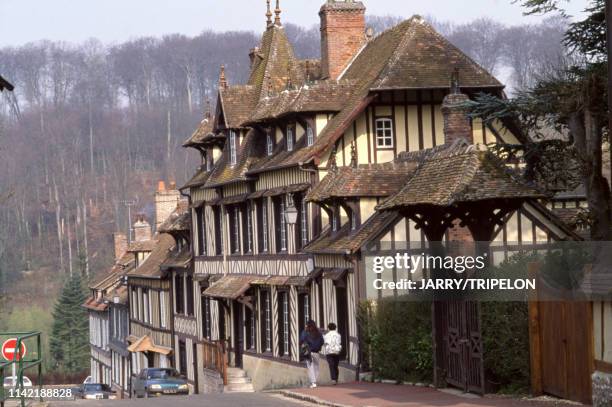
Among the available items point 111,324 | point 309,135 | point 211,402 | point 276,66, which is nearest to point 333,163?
point 309,135

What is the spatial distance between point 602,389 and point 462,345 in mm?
5120

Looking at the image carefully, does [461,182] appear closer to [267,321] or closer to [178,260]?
[267,321]

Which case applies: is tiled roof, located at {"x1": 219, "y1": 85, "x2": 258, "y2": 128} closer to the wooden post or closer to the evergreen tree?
the wooden post

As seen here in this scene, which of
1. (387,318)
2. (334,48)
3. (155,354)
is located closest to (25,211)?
(155,354)

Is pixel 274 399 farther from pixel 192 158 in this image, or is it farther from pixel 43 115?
pixel 43 115

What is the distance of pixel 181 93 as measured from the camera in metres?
141

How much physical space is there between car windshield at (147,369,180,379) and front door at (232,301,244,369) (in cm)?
183

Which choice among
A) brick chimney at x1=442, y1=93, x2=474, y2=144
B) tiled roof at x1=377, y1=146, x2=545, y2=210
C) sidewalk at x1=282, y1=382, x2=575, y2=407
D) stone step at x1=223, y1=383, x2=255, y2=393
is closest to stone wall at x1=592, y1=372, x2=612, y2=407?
sidewalk at x1=282, y1=382, x2=575, y2=407

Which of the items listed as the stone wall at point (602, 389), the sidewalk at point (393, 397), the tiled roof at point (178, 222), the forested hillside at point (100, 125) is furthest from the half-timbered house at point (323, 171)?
the forested hillside at point (100, 125)

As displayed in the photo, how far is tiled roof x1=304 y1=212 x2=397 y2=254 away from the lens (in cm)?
2934

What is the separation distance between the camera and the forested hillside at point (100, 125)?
111750 mm

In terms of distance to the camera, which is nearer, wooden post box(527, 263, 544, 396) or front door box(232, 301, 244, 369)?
wooden post box(527, 263, 544, 396)

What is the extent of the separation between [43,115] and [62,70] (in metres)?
17.6

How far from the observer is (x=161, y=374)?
133 ft
